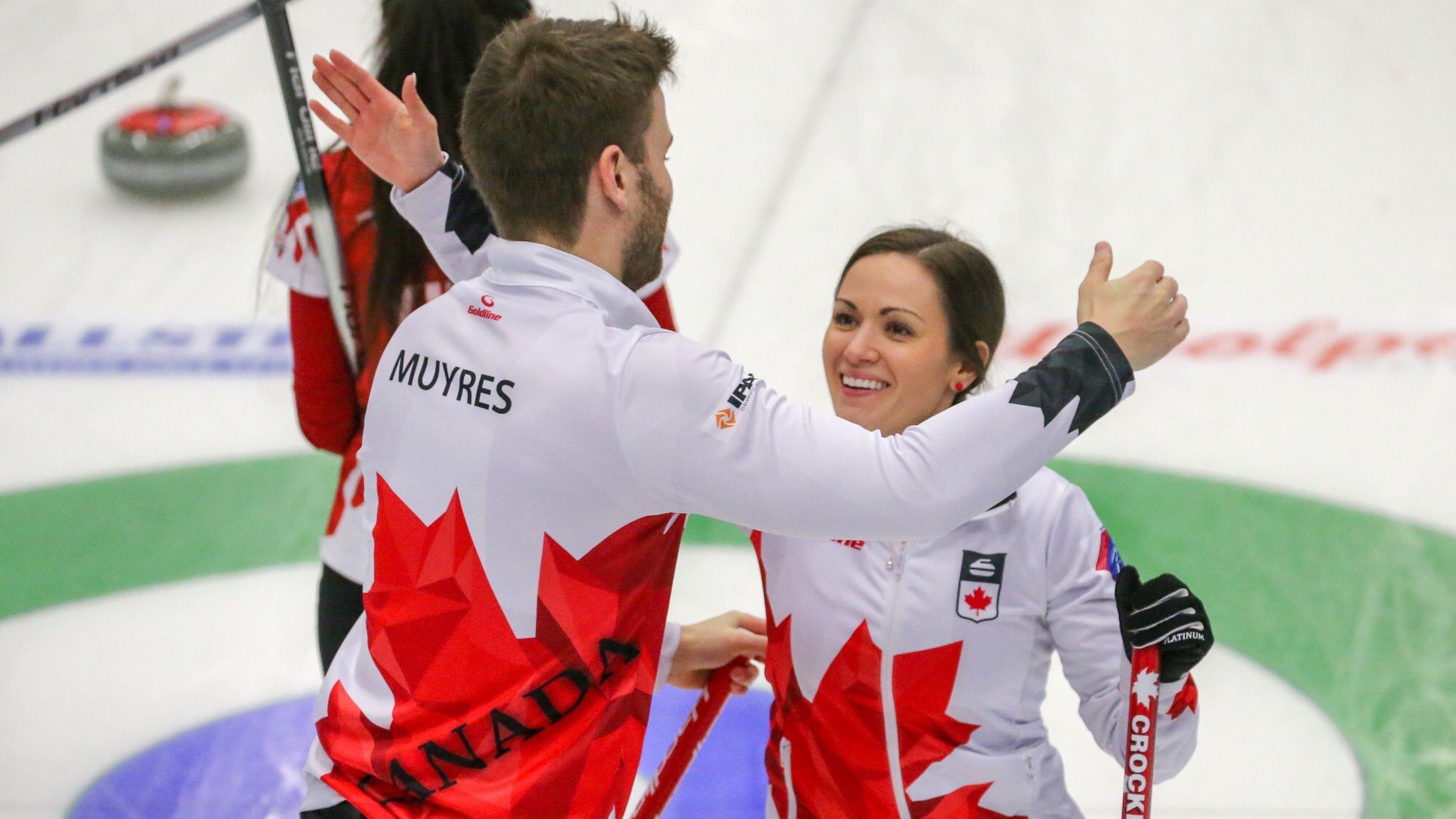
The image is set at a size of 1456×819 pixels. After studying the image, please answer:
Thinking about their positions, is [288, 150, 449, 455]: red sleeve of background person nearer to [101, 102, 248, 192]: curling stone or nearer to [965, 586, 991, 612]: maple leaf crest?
[965, 586, 991, 612]: maple leaf crest

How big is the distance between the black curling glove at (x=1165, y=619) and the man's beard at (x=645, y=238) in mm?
634

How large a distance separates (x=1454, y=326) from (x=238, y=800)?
376 centimetres

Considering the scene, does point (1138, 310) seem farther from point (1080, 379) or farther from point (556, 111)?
point (556, 111)

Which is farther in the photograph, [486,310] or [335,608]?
[335,608]

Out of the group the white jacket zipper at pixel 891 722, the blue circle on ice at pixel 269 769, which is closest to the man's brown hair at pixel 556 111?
the white jacket zipper at pixel 891 722

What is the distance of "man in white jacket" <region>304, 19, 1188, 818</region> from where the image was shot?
1.45 meters

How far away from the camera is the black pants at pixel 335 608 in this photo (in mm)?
2365

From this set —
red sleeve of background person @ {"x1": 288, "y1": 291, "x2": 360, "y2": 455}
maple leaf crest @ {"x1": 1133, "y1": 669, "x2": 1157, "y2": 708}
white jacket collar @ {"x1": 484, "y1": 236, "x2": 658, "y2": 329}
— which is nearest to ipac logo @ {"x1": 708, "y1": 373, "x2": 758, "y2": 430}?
white jacket collar @ {"x1": 484, "y1": 236, "x2": 658, "y2": 329}

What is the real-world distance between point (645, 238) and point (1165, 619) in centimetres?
70

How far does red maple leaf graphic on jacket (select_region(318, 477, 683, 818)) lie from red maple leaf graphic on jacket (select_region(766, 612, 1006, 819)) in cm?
36

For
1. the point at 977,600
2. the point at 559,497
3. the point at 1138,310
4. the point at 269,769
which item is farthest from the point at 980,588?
the point at 269,769

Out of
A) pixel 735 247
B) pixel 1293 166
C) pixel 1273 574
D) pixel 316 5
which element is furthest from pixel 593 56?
pixel 316 5

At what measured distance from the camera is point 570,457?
4.90 feet

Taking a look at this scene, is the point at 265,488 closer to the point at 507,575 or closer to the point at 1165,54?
the point at 507,575
